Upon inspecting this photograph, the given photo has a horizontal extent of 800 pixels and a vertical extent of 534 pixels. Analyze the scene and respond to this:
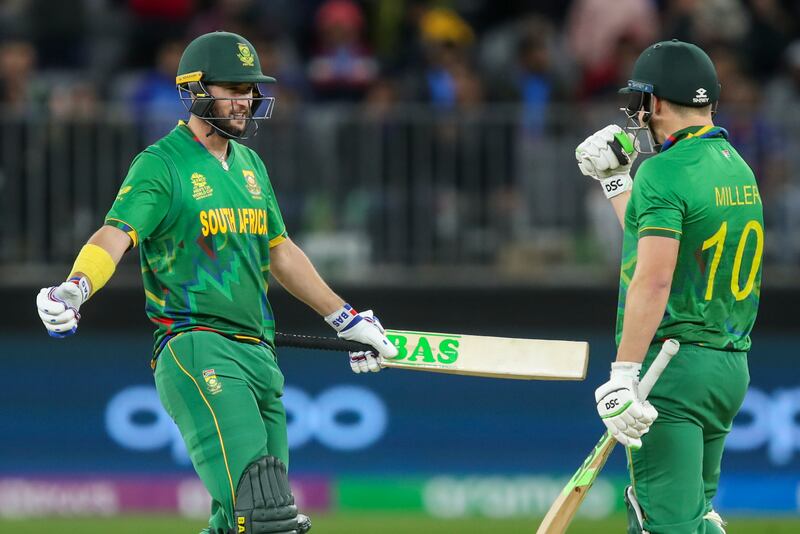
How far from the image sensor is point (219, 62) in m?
5.94

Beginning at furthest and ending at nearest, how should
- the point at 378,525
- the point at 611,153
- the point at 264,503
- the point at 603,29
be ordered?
the point at 603,29 → the point at 378,525 → the point at 611,153 → the point at 264,503

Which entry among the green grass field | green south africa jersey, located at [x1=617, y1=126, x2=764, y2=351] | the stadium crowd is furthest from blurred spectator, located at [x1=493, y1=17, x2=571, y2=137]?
green south africa jersey, located at [x1=617, y1=126, x2=764, y2=351]

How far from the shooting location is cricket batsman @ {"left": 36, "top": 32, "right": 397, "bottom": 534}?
18.1 ft

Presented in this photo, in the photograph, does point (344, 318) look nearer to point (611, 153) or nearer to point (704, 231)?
point (611, 153)

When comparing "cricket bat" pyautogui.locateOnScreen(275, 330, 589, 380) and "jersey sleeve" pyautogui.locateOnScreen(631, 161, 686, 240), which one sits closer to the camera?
"jersey sleeve" pyautogui.locateOnScreen(631, 161, 686, 240)

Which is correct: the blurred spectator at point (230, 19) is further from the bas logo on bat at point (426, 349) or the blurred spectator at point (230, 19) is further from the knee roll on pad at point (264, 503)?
the knee roll on pad at point (264, 503)

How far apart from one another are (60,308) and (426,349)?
1677 millimetres

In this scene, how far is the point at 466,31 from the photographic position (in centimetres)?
1202

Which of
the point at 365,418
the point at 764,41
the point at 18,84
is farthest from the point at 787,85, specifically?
the point at 18,84

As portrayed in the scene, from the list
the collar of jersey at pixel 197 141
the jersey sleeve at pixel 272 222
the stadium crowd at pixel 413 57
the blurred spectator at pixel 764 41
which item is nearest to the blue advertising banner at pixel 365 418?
the stadium crowd at pixel 413 57

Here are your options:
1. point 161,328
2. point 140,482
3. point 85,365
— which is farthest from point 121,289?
point 161,328

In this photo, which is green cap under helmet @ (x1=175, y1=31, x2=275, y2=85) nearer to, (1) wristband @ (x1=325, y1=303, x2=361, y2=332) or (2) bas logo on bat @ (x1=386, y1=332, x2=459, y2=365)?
(1) wristband @ (x1=325, y1=303, x2=361, y2=332)

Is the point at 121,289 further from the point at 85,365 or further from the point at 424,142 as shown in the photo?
the point at 424,142

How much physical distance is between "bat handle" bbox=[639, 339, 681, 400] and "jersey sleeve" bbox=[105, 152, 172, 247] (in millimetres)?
1877
